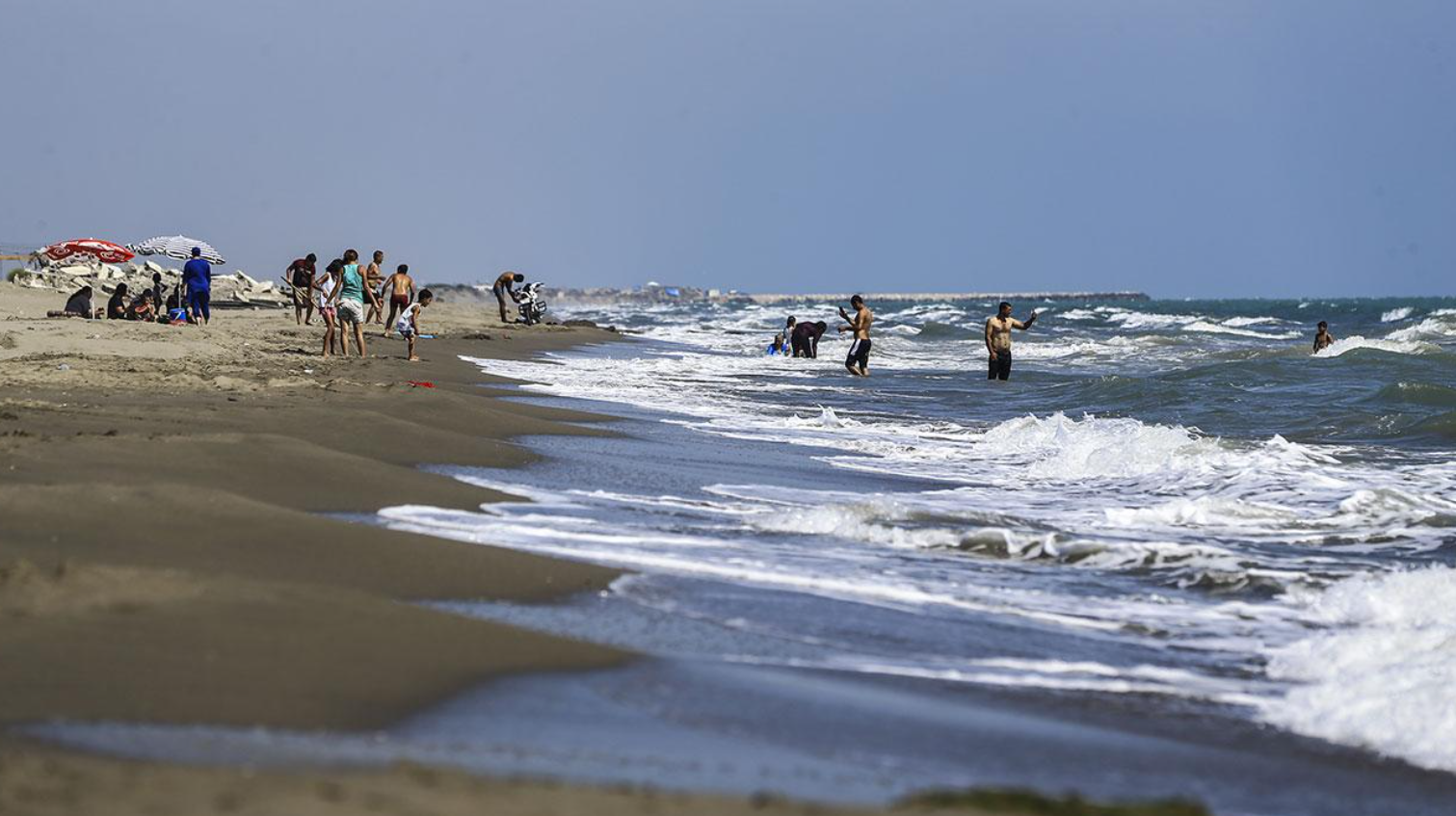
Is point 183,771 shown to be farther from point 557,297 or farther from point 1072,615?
point 557,297

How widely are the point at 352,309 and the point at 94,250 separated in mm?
21807

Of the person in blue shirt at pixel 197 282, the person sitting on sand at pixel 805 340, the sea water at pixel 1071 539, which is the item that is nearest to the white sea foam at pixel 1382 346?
the person sitting on sand at pixel 805 340

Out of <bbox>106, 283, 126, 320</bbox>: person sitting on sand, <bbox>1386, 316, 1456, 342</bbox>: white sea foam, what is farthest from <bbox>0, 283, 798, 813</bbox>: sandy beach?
<bbox>1386, 316, 1456, 342</bbox>: white sea foam

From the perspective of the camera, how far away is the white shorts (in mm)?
19125

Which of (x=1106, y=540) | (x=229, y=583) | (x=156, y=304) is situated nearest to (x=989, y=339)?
(x=156, y=304)

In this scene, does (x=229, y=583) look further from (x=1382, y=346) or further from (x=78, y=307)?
(x=1382, y=346)

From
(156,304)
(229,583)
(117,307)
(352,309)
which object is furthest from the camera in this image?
(156,304)

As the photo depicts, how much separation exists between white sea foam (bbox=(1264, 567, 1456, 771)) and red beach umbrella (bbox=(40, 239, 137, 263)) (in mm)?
35973

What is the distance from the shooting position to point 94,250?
37719 millimetres

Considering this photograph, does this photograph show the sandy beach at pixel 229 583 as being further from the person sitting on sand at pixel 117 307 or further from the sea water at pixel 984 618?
the person sitting on sand at pixel 117 307

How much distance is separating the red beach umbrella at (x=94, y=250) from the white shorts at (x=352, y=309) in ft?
68.7

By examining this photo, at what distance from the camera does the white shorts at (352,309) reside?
62.7 ft

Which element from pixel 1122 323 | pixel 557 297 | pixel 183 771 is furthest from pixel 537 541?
pixel 557 297

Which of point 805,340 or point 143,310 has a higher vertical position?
point 143,310
